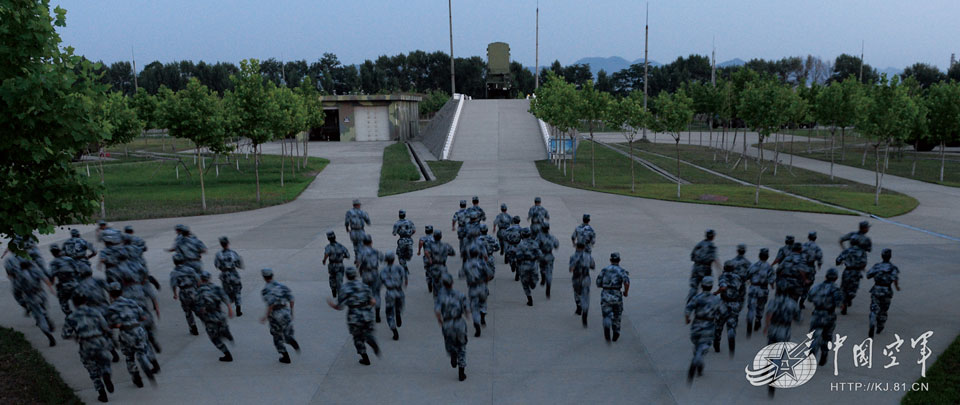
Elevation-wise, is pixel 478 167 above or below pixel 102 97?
below

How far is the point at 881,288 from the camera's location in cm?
967

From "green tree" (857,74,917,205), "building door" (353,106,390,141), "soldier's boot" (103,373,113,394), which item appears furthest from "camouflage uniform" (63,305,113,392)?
"building door" (353,106,390,141)

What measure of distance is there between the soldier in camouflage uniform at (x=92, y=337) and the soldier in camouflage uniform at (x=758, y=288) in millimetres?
9471

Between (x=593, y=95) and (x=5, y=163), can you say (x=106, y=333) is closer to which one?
(x=5, y=163)

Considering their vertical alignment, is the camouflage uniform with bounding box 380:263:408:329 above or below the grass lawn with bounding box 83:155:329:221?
above

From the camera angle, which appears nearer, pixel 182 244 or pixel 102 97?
pixel 102 97

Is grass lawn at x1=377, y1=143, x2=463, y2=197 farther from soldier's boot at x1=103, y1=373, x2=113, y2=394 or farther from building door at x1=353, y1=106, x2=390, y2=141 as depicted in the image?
soldier's boot at x1=103, y1=373, x2=113, y2=394

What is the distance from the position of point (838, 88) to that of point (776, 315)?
106ft

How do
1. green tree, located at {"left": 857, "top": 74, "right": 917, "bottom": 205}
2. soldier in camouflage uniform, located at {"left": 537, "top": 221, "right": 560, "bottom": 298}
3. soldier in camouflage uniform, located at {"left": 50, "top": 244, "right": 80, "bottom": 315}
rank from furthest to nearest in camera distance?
1. green tree, located at {"left": 857, "top": 74, "right": 917, "bottom": 205}
2. soldier in camouflage uniform, located at {"left": 537, "top": 221, "right": 560, "bottom": 298}
3. soldier in camouflage uniform, located at {"left": 50, "top": 244, "right": 80, "bottom": 315}

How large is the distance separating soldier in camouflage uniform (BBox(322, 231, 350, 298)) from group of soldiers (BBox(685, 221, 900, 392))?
20.5 ft

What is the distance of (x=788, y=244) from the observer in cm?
1034

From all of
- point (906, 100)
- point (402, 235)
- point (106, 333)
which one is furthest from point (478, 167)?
point (106, 333)

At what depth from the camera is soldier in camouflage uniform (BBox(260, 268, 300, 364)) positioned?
8812 mm

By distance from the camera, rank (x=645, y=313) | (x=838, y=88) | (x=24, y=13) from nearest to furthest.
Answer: (x=24, y=13) < (x=645, y=313) < (x=838, y=88)
